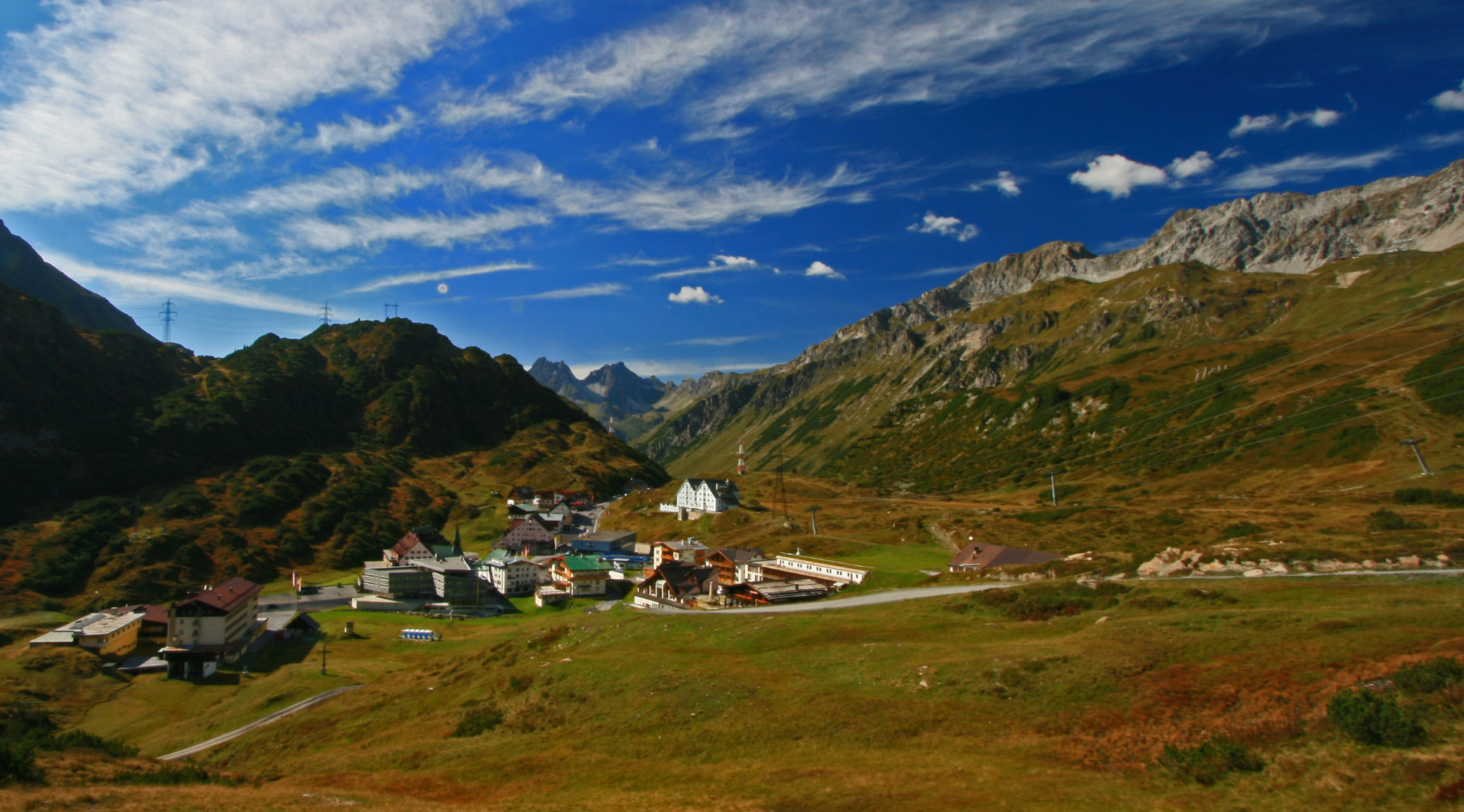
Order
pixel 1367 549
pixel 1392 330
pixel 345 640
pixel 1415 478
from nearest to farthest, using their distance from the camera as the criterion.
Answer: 1. pixel 1367 549
2. pixel 345 640
3. pixel 1415 478
4. pixel 1392 330

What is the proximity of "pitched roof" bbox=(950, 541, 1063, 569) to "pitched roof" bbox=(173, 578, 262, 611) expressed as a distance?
82072 millimetres

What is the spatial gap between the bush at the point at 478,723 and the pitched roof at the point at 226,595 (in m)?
51.3

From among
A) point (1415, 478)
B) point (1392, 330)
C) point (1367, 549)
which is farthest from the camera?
point (1392, 330)

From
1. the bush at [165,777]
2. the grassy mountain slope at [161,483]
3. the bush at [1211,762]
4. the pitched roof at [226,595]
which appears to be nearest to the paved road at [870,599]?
the bush at [1211,762]

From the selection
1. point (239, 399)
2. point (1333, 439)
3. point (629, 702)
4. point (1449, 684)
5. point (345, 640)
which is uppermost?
point (239, 399)

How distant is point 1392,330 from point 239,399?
13056 inches

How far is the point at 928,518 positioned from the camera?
11069cm

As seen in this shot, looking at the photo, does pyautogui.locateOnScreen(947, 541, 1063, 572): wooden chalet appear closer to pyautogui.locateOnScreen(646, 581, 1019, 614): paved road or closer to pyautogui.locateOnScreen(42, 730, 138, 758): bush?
pyautogui.locateOnScreen(646, 581, 1019, 614): paved road

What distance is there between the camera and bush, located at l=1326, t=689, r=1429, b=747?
19703 mm

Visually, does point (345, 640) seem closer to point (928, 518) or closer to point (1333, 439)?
point (928, 518)

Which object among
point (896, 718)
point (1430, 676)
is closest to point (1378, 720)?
point (1430, 676)

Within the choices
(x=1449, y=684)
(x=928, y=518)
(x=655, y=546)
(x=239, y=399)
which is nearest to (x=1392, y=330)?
(x=928, y=518)

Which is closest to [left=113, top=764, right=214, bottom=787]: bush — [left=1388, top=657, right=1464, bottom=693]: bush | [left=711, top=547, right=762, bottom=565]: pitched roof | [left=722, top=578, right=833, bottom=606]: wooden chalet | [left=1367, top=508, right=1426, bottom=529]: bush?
[left=722, top=578, right=833, bottom=606]: wooden chalet

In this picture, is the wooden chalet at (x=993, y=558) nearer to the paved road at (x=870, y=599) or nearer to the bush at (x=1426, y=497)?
the paved road at (x=870, y=599)
